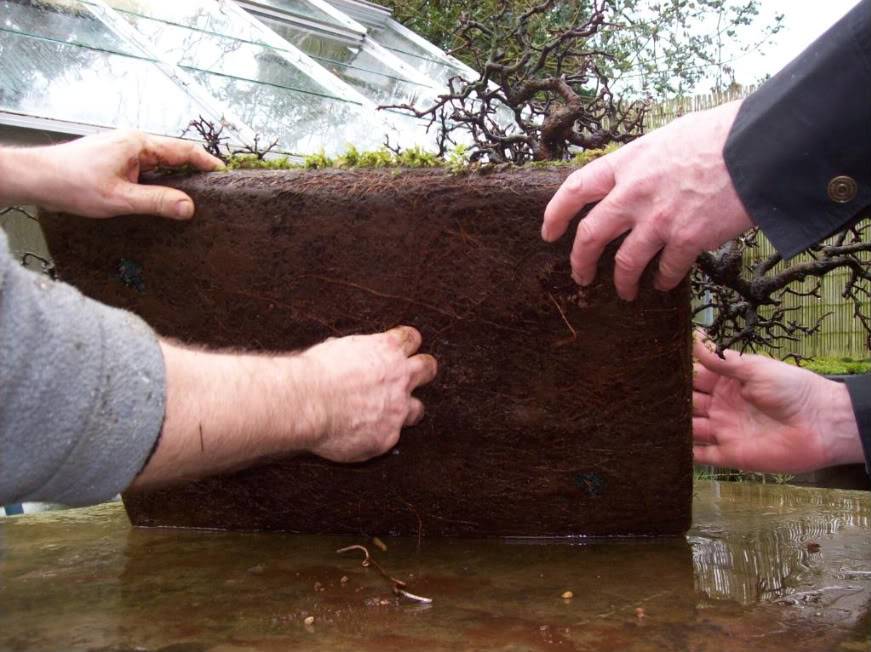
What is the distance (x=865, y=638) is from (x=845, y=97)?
2.43 feet

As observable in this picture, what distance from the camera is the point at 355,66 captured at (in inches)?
204

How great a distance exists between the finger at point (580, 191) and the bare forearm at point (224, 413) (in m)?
0.46

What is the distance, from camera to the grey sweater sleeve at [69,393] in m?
0.88

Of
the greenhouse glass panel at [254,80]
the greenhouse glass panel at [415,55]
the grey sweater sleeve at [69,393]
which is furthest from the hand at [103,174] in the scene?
the greenhouse glass panel at [415,55]

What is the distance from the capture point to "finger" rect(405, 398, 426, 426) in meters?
1.41

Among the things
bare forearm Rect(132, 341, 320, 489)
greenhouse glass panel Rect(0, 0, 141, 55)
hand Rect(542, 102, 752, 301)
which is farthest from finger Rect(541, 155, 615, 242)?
greenhouse glass panel Rect(0, 0, 141, 55)

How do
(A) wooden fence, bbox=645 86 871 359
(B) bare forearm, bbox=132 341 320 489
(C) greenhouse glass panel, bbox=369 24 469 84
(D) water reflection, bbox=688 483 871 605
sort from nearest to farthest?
(B) bare forearm, bbox=132 341 320 489
(D) water reflection, bbox=688 483 871 605
(A) wooden fence, bbox=645 86 871 359
(C) greenhouse glass panel, bbox=369 24 469 84

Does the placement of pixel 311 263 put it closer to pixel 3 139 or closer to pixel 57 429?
pixel 57 429

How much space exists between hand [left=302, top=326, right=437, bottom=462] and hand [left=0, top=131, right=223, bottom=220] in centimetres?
42

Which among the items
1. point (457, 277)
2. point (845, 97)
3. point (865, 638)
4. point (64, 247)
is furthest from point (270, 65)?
point (865, 638)

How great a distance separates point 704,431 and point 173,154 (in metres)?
1.25

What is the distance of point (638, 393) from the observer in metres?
1.40

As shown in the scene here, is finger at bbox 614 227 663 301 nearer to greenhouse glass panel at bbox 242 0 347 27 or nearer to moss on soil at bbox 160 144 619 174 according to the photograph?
moss on soil at bbox 160 144 619 174

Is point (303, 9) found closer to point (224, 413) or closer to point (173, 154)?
point (173, 154)
